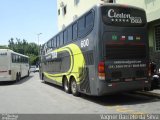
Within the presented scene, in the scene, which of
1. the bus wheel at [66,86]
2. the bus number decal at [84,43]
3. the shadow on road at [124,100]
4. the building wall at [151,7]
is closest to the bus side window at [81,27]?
the bus number decal at [84,43]

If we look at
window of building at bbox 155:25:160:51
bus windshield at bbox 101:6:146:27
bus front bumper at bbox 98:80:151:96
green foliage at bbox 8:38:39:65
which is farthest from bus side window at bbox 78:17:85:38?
green foliage at bbox 8:38:39:65

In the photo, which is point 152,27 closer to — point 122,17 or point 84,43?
point 122,17

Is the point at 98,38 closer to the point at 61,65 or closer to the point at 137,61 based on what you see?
the point at 137,61

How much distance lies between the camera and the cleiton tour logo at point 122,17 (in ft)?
37.9

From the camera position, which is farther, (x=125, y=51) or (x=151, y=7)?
(x=151, y=7)

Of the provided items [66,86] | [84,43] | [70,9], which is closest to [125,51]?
[84,43]

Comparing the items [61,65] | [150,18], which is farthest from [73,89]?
[150,18]

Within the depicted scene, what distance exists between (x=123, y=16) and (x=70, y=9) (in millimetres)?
22972

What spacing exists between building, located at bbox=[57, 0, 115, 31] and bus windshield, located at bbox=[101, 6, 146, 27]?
551 inches

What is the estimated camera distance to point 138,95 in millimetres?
13719

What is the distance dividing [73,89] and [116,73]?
12.1 feet

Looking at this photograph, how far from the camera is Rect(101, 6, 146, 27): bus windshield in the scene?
11.5 m

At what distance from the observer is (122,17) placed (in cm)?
1174

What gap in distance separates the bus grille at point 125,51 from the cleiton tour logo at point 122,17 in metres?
1.04
